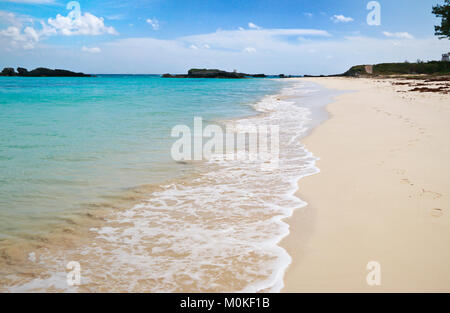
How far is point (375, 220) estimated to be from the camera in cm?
399

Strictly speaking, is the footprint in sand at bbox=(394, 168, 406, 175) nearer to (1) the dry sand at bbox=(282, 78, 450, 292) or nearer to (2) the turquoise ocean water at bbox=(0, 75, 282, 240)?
(1) the dry sand at bbox=(282, 78, 450, 292)

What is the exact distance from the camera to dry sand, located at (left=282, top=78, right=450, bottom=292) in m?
2.90

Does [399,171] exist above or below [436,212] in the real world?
above

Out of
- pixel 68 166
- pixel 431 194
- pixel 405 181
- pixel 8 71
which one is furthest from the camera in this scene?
pixel 8 71

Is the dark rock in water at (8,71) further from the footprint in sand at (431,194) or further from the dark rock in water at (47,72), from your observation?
the footprint in sand at (431,194)

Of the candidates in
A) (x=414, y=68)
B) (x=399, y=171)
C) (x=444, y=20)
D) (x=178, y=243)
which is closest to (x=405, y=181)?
(x=399, y=171)

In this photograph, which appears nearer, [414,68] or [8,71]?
[414,68]

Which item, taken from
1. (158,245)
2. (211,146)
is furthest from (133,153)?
(158,245)

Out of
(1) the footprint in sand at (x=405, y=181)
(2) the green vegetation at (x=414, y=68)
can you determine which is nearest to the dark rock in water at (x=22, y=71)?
(2) the green vegetation at (x=414, y=68)

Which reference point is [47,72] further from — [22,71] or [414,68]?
[414,68]

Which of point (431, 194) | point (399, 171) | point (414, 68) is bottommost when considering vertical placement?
point (431, 194)

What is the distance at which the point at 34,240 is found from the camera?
3.84 meters

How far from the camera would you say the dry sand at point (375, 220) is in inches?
114

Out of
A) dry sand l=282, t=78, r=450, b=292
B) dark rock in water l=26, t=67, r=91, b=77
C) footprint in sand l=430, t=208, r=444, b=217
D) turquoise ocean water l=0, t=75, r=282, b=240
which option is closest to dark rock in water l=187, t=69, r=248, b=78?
dark rock in water l=26, t=67, r=91, b=77
